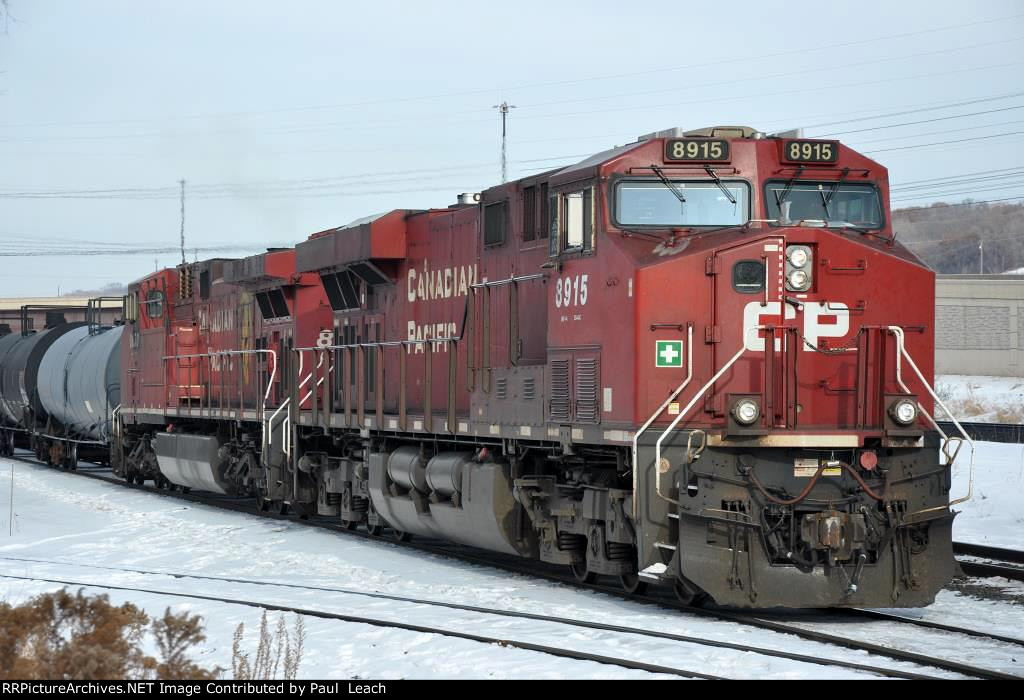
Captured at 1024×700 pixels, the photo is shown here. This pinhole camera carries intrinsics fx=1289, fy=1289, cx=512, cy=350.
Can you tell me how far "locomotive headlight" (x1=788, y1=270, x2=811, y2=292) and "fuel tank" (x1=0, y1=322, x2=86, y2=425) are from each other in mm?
26695

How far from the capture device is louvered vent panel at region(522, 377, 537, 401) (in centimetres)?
1248

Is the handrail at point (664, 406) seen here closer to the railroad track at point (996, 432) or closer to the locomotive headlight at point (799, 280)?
the locomotive headlight at point (799, 280)

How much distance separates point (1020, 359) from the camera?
6166cm

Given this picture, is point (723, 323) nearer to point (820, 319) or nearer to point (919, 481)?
point (820, 319)

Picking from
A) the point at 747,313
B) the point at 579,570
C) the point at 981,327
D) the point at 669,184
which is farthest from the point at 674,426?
the point at 981,327

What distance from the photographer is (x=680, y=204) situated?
441 inches

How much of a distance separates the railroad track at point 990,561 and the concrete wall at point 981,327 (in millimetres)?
49199

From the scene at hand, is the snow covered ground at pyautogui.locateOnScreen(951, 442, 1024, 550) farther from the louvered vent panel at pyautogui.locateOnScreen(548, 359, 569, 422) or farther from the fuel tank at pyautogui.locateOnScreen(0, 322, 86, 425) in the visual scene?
the fuel tank at pyautogui.locateOnScreen(0, 322, 86, 425)

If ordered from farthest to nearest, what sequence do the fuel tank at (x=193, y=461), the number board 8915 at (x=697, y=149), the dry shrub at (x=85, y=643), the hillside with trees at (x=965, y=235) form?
the hillside with trees at (x=965, y=235) → the fuel tank at (x=193, y=461) → the number board 8915 at (x=697, y=149) → the dry shrub at (x=85, y=643)

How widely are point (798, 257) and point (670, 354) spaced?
51.8 inches

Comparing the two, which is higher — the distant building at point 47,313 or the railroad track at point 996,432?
the distant building at point 47,313

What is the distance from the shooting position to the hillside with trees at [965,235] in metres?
135

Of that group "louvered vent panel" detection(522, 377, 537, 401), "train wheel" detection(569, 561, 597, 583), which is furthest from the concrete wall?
"louvered vent panel" detection(522, 377, 537, 401)

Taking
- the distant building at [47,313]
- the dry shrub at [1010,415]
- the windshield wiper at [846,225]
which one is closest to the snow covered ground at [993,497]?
the windshield wiper at [846,225]
